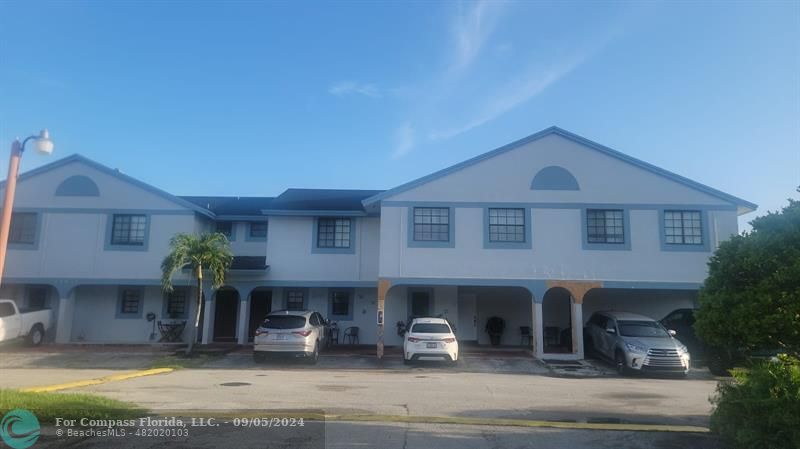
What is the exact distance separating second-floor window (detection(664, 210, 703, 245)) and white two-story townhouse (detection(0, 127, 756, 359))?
0.05m

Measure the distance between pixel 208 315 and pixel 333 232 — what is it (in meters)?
5.86

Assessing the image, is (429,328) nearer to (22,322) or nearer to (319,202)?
(319,202)

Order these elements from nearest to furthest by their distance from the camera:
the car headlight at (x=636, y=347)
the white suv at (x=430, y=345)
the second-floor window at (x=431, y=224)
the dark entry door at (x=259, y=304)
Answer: the car headlight at (x=636, y=347)
the white suv at (x=430, y=345)
the second-floor window at (x=431, y=224)
the dark entry door at (x=259, y=304)

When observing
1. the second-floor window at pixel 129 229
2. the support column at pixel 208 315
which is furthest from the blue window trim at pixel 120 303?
the support column at pixel 208 315

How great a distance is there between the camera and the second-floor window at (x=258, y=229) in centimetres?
2375

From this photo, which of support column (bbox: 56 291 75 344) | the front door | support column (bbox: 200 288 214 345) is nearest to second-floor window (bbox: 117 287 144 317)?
support column (bbox: 56 291 75 344)

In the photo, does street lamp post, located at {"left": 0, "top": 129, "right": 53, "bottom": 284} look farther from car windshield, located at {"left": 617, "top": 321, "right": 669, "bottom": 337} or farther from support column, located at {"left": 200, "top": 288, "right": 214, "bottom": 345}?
car windshield, located at {"left": 617, "top": 321, "right": 669, "bottom": 337}

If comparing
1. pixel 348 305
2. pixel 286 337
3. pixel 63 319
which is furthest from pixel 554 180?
pixel 63 319

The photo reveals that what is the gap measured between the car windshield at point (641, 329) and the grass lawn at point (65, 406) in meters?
13.3

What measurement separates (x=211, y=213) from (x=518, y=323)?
45.4 ft

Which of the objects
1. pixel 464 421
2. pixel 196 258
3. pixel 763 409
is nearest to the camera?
pixel 763 409

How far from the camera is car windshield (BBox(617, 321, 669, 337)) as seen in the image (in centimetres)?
1583

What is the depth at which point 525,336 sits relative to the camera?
2203cm

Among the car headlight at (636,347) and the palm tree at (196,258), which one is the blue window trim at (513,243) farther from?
the palm tree at (196,258)
